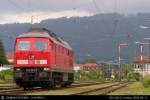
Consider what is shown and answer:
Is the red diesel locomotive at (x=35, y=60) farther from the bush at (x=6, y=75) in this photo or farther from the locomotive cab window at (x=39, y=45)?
the bush at (x=6, y=75)

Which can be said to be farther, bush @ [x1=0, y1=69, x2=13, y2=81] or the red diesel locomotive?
bush @ [x1=0, y1=69, x2=13, y2=81]

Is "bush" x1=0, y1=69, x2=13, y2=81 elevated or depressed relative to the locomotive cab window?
depressed

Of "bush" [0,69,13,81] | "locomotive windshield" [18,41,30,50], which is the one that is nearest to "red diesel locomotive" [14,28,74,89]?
"locomotive windshield" [18,41,30,50]

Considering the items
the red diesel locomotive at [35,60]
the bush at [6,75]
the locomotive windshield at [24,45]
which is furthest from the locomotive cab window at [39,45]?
the bush at [6,75]

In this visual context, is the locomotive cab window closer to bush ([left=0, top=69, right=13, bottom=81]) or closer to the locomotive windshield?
the locomotive windshield

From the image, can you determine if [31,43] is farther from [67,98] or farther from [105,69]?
[105,69]

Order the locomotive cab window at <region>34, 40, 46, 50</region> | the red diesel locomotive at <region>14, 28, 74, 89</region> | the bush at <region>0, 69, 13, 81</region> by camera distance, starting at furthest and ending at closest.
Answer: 1. the bush at <region>0, 69, 13, 81</region>
2. the locomotive cab window at <region>34, 40, 46, 50</region>
3. the red diesel locomotive at <region>14, 28, 74, 89</region>

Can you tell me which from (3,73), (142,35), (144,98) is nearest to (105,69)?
(142,35)

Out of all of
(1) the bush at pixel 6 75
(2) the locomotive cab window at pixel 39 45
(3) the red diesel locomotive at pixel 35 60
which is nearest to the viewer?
(3) the red diesel locomotive at pixel 35 60

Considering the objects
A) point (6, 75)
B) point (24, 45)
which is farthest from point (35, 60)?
point (6, 75)

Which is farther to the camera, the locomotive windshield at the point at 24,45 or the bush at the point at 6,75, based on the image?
the bush at the point at 6,75

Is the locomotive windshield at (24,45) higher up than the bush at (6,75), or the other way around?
the locomotive windshield at (24,45)

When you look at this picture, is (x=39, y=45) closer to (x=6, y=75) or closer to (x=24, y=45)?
(x=24, y=45)

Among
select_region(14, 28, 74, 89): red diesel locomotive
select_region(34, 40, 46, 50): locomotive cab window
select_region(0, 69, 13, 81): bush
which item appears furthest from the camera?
select_region(0, 69, 13, 81): bush
